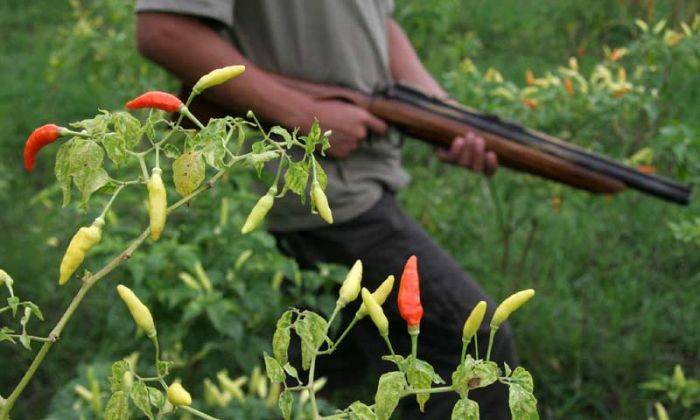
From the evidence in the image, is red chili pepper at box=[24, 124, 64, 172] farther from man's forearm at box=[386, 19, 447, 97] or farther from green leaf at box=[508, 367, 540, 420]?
man's forearm at box=[386, 19, 447, 97]

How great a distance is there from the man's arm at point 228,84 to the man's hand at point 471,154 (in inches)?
13.7

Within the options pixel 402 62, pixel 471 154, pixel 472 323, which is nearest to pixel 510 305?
pixel 472 323

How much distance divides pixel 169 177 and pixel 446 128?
24.8 inches

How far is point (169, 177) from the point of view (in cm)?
275

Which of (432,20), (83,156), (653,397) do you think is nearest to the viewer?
(83,156)

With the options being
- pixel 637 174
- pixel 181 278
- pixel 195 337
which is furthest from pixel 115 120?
pixel 637 174

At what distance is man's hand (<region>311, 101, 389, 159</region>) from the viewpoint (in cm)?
245

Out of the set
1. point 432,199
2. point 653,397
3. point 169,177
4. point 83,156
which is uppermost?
point 83,156

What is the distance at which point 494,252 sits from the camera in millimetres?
4035

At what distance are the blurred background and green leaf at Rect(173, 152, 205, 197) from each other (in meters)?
1.48

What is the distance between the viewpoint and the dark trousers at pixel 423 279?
2.59 meters

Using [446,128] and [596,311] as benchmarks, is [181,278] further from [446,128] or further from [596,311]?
[596,311]

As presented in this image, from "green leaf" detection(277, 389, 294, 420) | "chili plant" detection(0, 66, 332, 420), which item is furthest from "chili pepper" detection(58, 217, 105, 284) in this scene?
"green leaf" detection(277, 389, 294, 420)

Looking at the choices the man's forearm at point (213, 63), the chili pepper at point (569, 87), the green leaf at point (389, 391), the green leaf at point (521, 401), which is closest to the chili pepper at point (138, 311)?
the green leaf at point (389, 391)
